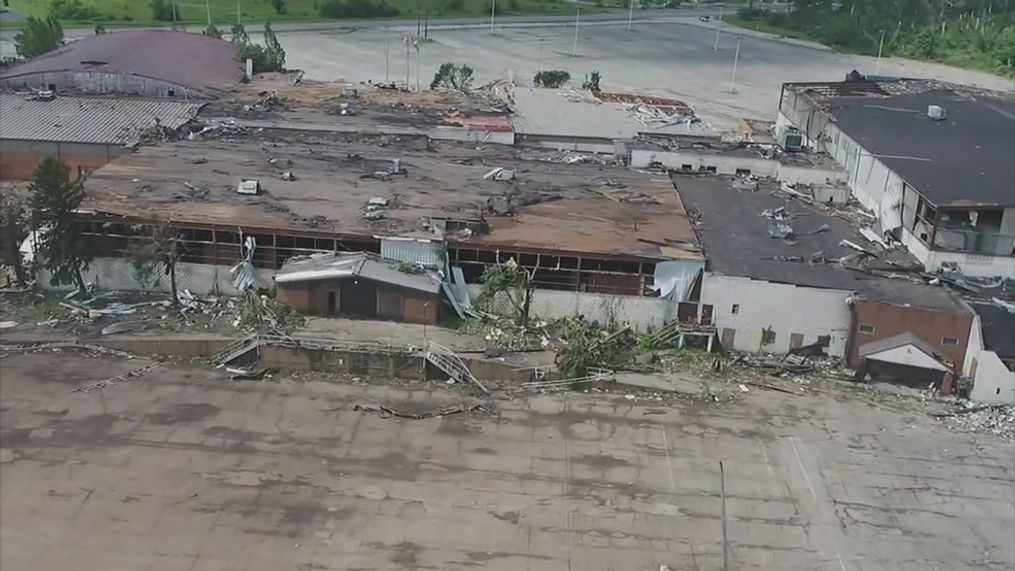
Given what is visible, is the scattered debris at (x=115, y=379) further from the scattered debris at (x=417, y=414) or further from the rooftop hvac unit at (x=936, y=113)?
the rooftop hvac unit at (x=936, y=113)

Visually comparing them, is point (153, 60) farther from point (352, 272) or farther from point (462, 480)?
point (462, 480)

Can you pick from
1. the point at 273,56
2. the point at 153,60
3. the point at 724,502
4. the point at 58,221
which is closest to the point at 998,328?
the point at 724,502

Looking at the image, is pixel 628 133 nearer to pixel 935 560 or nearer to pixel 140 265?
pixel 140 265

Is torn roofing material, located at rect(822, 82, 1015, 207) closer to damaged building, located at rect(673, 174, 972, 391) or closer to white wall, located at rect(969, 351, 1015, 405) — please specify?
damaged building, located at rect(673, 174, 972, 391)

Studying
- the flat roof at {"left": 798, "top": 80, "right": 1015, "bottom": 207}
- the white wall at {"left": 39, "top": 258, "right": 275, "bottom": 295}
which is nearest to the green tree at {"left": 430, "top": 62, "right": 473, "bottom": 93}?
the flat roof at {"left": 798, "top": 80, "right": 1015, "bottom": 207}

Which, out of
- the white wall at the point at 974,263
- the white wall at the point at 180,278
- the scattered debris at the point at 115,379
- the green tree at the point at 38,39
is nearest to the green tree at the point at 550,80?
the green tree at the point at 38,39

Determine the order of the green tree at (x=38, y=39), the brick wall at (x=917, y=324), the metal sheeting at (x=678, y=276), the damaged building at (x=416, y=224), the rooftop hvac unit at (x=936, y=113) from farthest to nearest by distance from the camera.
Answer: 1. the green tree at (x=38, y=39)
2. the rooftop hvac unit at (x=936, y=113)
3. the damaged building at (x=416, y=224)
4. the metal sheeting at (x=678, y=276)
5. the brick wall at (x=917, y=324)
